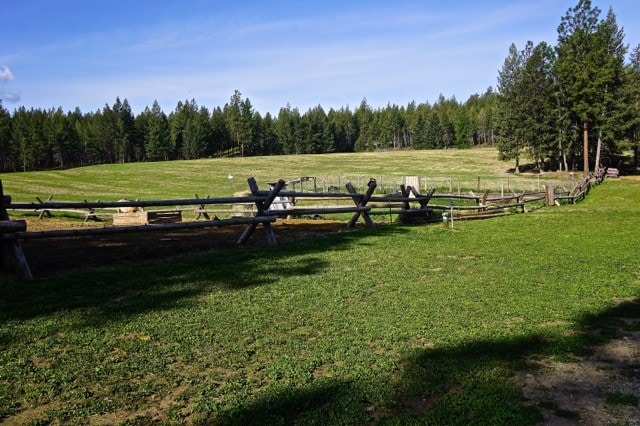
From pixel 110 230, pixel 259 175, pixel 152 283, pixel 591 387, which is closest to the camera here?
pixel 591 387

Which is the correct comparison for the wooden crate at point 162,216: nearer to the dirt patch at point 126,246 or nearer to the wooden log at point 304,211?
the dirt patch at point 126,246

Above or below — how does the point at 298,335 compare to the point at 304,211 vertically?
below

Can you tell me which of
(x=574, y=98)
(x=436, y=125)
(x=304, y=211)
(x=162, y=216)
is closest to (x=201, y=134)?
(x=436, y=125)

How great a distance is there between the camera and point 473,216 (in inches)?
735

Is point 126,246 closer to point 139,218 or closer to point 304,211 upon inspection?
point 304,211

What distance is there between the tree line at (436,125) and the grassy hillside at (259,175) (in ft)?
20.5

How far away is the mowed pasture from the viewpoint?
386 centimetres

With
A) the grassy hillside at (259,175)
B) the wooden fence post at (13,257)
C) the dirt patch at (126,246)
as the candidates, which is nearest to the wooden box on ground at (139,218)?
the dirt patch at (126,246)

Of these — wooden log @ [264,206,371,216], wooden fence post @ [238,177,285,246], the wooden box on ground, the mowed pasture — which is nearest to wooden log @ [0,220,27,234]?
the mowed pasture

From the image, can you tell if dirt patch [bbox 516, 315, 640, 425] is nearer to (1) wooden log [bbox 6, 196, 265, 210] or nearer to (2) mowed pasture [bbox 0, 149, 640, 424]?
(2) mowed pasture [bbox 0, 149, 640, 424]

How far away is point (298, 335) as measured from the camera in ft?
18.0

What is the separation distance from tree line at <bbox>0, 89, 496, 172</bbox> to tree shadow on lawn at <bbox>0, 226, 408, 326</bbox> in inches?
3626

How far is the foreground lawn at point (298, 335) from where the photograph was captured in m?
3.86

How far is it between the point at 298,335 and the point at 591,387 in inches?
119
